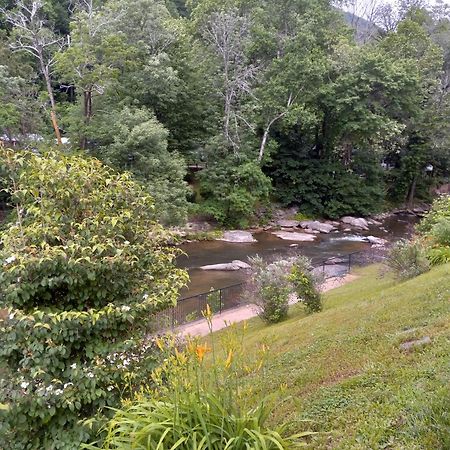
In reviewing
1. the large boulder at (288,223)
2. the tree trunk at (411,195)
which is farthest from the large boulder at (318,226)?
the tree trunk at (411,195)

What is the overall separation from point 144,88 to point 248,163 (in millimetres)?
7811

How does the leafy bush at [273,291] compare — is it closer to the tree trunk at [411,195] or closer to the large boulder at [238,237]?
the large boulder at [238,237]

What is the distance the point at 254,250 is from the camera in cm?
2389

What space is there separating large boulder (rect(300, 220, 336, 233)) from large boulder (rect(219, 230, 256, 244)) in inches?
195

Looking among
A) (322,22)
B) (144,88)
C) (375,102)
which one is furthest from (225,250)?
(322,22)

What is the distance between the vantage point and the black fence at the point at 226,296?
12.9 metres

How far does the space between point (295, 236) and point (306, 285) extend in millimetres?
16387

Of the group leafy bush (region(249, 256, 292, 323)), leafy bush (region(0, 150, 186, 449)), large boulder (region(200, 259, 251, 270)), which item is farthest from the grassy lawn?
large boulder (region(200, 259, 251, 270))

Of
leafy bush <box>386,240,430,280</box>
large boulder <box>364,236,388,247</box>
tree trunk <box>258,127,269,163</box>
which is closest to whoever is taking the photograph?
leafy bush <box>386,240,430,280</box>

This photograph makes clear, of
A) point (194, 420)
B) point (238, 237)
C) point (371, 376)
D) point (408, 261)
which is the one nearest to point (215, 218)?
point (238, 237)

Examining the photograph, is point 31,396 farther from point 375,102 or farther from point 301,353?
point 375,102

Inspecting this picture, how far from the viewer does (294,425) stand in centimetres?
403

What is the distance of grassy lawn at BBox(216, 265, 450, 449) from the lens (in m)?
3.46

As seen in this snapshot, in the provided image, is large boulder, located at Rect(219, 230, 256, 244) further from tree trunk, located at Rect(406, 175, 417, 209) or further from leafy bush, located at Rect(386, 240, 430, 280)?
tree trunk, located at Rect(406, 175, 417, 209)
